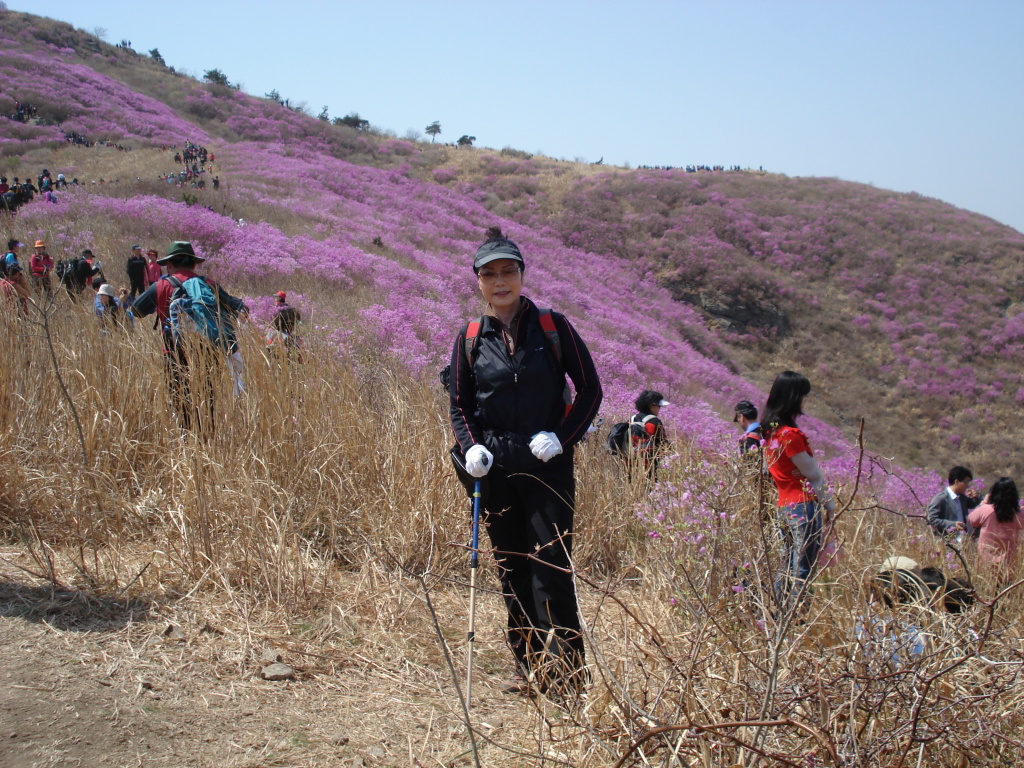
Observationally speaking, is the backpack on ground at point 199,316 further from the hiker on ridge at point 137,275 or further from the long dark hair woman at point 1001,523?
the hiker on ridge at point 137,275

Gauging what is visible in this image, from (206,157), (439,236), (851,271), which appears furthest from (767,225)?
(206,157)

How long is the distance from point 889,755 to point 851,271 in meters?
32.1

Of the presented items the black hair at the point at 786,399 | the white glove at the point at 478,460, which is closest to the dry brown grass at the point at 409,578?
the white glove at the point at 478,460

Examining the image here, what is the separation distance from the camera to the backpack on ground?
406 centimetres

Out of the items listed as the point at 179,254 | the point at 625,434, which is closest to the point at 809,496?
the point at 625,434

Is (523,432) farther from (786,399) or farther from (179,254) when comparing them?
(179,254)

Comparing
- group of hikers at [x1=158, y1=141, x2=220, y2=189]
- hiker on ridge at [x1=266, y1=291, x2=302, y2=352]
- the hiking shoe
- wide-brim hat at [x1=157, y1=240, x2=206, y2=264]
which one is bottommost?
the hiking shoe

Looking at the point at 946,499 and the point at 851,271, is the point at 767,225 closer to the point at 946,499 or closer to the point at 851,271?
the point at 851,271

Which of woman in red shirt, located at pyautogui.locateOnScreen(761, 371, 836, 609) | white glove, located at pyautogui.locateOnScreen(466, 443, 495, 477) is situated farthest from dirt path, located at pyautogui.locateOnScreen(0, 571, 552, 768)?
woman in red shirt, located at pyautogui.locateOnScreen(761, 371, 836, 609)

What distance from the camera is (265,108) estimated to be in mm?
35094

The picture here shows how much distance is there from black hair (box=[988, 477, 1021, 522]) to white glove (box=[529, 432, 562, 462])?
152 inches

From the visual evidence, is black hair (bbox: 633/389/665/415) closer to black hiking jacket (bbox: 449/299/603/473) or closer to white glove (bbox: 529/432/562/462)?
black hiking jacket (bbox: 449/299/603/473)

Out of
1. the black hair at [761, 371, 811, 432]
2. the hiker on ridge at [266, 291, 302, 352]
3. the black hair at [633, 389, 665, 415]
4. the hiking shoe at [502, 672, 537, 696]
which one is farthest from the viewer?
the black hair at [633, 389, 665, 415]

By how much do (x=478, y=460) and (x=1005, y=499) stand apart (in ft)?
13.6
